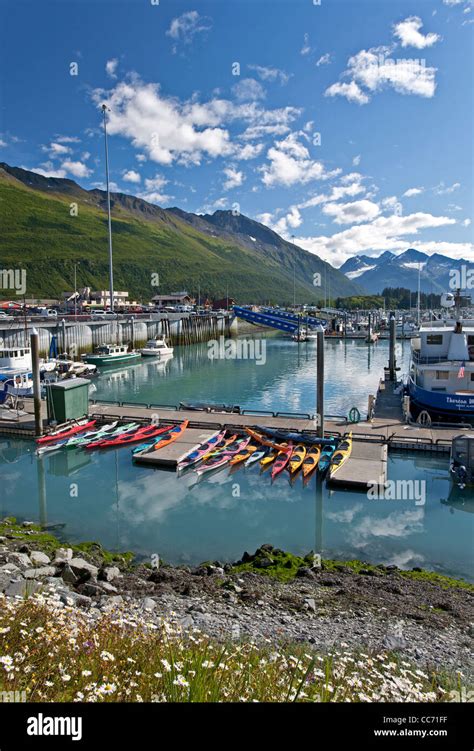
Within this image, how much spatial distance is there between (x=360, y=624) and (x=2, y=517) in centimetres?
1507

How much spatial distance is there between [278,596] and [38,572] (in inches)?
250

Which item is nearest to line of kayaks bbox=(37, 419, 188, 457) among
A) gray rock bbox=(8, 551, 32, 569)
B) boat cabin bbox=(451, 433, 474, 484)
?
gray rock bbox=(8, 551, 32, 569)

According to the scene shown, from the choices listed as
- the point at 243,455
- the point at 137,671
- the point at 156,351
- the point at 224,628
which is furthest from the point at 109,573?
the point at 156,351

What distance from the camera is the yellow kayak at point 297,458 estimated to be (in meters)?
22.4

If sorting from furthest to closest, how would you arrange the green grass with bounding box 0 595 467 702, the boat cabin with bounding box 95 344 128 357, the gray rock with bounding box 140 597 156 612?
1. the boat cabin with bounding box 95 344 128 357
2. the gray rock with bounding box 140 597 156 612
3. the green grass with bounding box 0 595 467 702

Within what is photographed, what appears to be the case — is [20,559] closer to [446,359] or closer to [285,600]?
[285,600]

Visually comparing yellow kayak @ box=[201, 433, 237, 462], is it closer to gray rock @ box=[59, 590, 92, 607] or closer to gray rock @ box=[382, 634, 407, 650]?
gray rock @ box=[59, 590, 92, 607]

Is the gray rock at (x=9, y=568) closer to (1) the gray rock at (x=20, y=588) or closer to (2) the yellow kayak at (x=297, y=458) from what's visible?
(1) the gray rock at (x=20, y=588)

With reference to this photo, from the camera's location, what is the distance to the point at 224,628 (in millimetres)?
9906

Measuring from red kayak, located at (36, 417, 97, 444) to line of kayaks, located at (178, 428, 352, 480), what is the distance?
8.44m

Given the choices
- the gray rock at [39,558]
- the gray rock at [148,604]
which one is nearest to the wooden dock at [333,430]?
the gray rock at [39,558]

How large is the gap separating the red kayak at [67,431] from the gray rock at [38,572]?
15079 mm

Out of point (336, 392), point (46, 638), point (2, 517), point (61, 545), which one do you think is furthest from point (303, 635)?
point (336, 392)

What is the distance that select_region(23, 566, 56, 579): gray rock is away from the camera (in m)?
11.9
